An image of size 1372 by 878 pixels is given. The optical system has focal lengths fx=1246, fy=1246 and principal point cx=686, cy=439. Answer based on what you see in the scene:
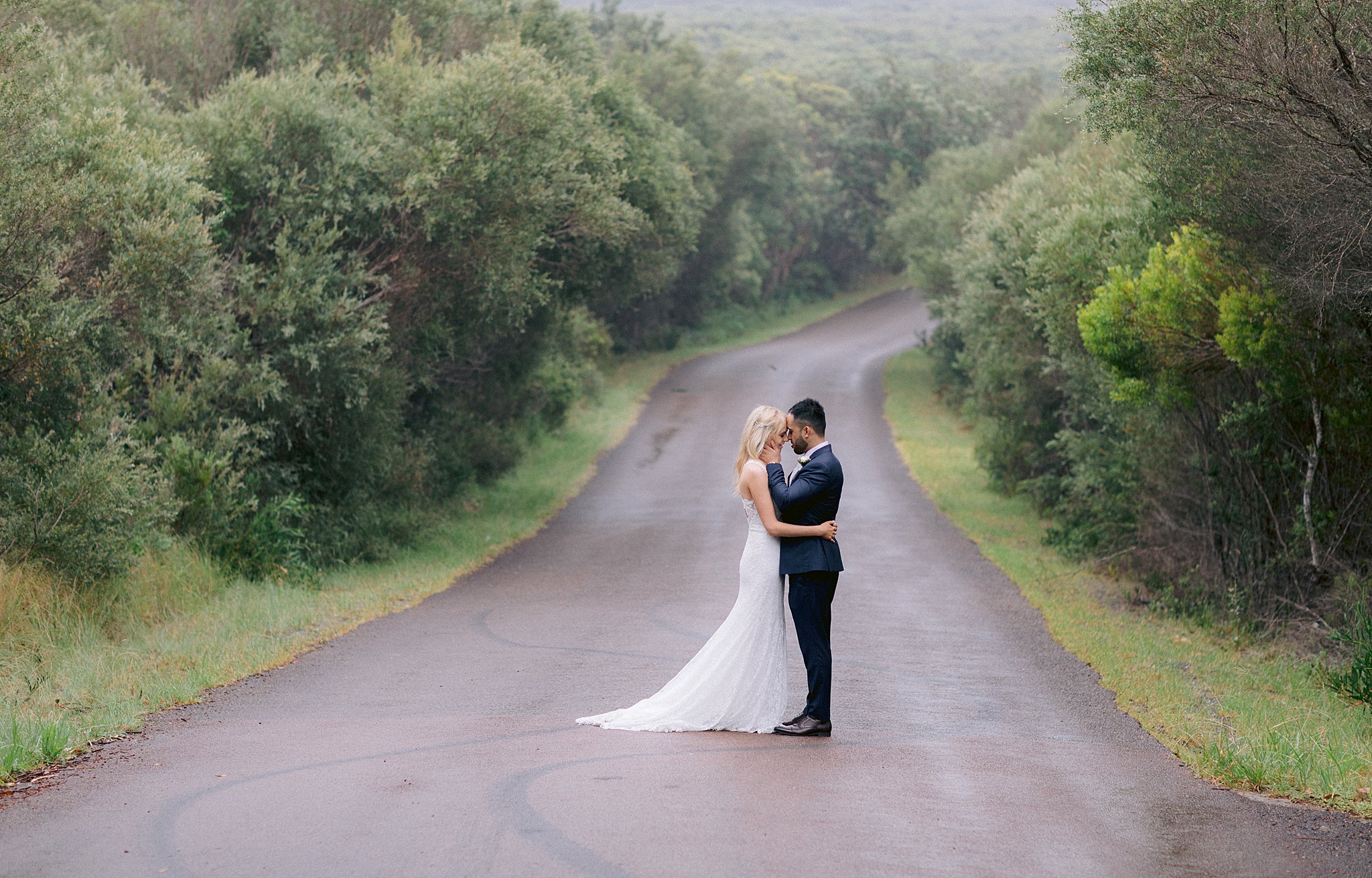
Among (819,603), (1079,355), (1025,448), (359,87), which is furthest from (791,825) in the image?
(1025,448)

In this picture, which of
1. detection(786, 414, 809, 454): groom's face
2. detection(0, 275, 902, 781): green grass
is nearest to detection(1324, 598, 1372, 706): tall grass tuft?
detection(786, 414, 809, 454): groom's face

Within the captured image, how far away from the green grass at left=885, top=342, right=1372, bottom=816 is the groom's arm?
2.84 m

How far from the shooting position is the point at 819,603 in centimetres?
799

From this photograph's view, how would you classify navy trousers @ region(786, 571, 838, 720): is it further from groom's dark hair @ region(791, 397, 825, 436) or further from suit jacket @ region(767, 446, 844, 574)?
groom's dark hair @ region(791, 397, 825, 436)

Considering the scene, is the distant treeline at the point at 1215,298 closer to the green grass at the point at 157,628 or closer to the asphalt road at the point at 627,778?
the asphalt road at the point at 627,778

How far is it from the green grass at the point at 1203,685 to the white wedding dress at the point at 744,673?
264 cm

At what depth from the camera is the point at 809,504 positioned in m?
7.93

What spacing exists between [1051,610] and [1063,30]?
6648 mm

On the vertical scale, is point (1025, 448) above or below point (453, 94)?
below

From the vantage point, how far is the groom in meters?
7.89

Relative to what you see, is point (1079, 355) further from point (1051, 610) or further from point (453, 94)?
point (453, 94)

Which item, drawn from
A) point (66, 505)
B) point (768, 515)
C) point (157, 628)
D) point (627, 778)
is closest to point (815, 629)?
point (768, 515)

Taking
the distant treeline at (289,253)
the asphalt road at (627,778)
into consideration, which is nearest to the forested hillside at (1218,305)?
the asphalt road at (627,778)

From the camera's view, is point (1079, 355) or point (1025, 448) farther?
point (1025, 448)
